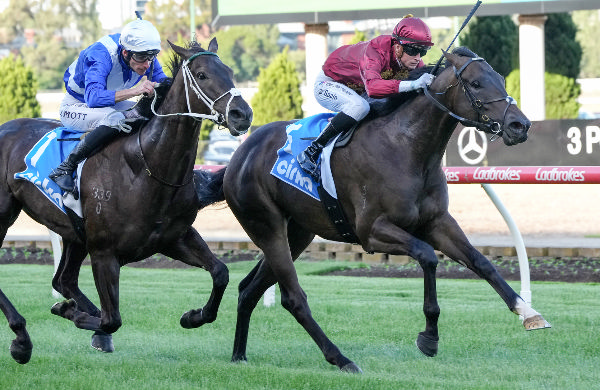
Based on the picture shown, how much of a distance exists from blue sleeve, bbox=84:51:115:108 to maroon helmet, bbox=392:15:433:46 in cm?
165

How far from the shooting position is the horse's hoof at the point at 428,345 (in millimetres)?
5699

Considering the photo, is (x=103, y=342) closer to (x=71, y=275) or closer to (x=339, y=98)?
(x=71, y=275)

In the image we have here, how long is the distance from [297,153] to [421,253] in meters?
1.14

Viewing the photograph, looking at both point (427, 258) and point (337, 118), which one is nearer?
point (427, 258)

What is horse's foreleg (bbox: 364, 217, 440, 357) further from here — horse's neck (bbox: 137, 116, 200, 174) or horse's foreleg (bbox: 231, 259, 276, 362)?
horse's neck (bbox: 137, 116, 200, 174)

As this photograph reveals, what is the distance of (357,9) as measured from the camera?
79.3 feet

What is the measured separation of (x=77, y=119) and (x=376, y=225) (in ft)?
6.43

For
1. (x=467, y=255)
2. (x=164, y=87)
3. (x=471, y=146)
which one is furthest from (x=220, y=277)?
(x=471, y=146)

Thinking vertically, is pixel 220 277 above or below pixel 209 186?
below

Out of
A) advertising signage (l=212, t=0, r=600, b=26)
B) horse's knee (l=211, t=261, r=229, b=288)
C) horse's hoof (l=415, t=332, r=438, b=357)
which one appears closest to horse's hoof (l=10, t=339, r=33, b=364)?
horse's knee (l=211, t=261, r=229, b=288)

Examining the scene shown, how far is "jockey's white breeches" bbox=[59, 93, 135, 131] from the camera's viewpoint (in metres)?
6.18

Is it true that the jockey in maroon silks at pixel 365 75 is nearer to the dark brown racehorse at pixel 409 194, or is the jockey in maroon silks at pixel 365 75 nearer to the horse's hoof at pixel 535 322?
the dark brown racehorse at pixel 409 194

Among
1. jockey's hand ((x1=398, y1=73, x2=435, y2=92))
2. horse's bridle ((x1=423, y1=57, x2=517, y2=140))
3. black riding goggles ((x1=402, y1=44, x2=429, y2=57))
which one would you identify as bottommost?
horse's bridle ((x1=423, y1=57, x2=517, y2=140))

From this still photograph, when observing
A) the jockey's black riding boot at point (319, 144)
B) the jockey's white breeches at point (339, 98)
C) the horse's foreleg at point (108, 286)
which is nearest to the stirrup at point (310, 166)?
the jockey's black riding boot at point (319, 144)
